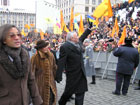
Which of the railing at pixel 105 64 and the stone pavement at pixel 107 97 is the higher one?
the railing at pixel 105 64

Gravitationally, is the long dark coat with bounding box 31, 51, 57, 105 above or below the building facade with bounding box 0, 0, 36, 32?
below

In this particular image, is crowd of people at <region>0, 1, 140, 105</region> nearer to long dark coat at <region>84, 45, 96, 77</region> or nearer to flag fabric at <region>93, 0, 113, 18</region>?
long dark coat at <region>84, 45, 96, 77</region>


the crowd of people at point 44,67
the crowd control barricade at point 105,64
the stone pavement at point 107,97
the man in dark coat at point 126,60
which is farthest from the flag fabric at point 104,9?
the stone pavement at point 107,97

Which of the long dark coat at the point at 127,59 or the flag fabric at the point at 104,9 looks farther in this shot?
the flag fabric at the point at 104,9

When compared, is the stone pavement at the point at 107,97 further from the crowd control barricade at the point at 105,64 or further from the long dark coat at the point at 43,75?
the crowd control barricade at the point at 105,64

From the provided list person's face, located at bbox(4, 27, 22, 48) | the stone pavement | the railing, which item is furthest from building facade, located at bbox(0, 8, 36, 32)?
person's face, located at bbox(4, 27, 22, 48)

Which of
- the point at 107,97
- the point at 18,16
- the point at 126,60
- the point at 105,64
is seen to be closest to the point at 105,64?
the point at 105,64

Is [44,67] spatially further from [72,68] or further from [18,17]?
[18,17]

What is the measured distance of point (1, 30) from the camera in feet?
7.45

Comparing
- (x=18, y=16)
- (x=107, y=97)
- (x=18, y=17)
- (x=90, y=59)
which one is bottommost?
(x=107, y=97)

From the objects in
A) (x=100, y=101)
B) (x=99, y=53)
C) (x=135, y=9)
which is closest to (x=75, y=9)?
(x=135, y=9)

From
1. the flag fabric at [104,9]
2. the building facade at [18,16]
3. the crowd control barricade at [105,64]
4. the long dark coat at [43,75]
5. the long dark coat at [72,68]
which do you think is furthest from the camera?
the building facade at [18,16]

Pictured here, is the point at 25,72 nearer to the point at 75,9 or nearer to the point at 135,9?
the point at 135,9

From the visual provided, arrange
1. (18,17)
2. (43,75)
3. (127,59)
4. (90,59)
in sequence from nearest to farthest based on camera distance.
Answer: (43,75)
(127,59)
(90,59)
(18,17)
